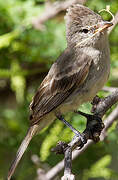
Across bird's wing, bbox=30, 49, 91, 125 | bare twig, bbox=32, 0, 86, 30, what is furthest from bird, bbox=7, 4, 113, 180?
bare twig, bbox=32, 0, 86, 30

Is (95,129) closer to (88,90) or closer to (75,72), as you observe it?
(88,90)

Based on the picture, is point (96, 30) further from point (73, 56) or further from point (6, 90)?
point (6, 90)

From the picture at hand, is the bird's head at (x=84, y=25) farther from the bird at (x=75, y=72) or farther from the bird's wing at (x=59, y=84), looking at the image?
the bird's wing at (x=59, y=84)

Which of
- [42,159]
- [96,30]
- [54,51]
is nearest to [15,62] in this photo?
[54,51]

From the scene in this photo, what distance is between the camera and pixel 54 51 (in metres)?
5.27

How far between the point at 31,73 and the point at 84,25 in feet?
5.56

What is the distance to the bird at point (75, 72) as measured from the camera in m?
3.98

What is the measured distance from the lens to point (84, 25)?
4.11 meters

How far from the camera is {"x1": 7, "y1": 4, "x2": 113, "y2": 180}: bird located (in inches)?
157

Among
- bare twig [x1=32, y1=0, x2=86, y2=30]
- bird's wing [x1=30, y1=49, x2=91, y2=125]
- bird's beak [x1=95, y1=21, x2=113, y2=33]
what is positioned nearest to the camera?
bird's beak [x1=95, y1=21, x2=113, y2=33]

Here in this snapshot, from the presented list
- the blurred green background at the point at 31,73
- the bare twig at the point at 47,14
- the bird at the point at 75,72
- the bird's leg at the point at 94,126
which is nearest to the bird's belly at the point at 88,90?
the bird at the point at 75,72

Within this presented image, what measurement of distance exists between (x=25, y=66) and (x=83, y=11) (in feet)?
6.72

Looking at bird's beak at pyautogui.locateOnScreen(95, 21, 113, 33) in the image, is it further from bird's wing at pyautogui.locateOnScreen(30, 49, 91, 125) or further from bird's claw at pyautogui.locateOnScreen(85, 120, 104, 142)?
bird's claw at pyautogui.locateOnScreen(85, 120, 104, 142)

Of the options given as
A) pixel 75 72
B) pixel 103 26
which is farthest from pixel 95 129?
pixel 103 26
